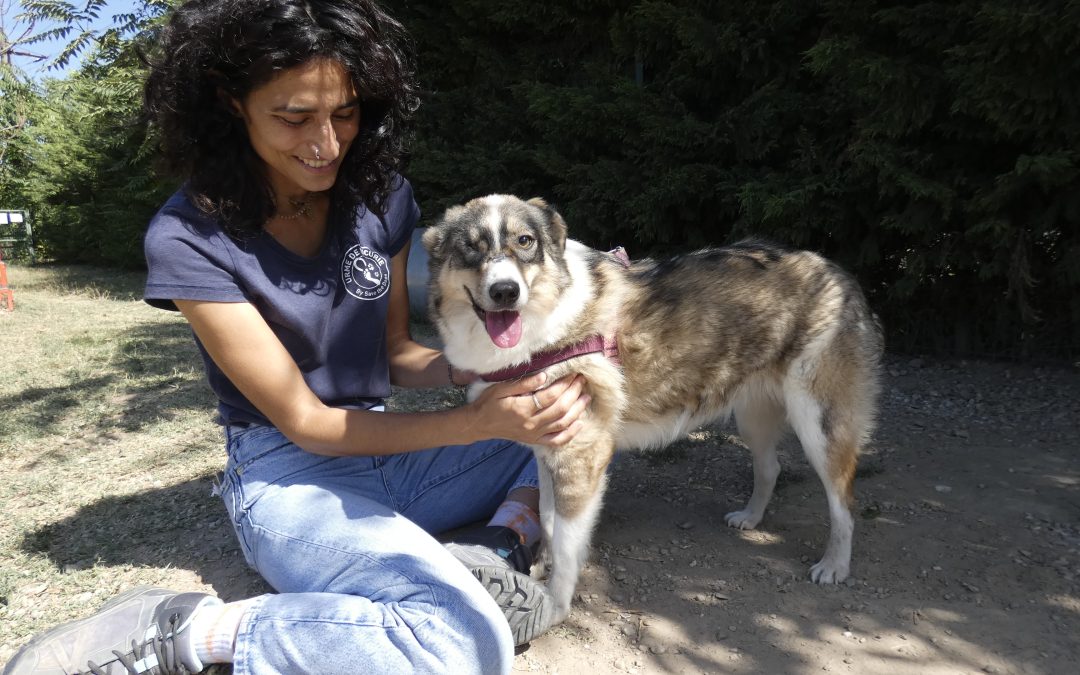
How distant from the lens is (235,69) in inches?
87.2

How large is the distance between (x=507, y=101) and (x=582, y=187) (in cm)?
207

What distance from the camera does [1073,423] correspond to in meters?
3.96

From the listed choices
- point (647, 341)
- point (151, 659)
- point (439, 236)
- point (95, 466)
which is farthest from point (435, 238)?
point (95, 466)

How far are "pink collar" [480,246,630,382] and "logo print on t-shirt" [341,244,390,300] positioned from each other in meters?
0.53

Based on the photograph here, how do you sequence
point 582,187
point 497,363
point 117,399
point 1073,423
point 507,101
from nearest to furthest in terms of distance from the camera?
point 497,363
point 1073,423
point 117,399
point 582,187
point 507,101

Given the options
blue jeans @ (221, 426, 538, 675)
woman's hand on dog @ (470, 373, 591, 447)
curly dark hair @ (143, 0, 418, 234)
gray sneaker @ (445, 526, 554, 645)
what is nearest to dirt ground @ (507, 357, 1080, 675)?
gray sneaker @ (445, 526, 554, 645)

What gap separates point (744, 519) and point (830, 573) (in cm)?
48

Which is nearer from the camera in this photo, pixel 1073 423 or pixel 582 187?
pixel 1073 423

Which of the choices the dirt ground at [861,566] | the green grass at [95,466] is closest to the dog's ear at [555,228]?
the dirt ground at [861,566]

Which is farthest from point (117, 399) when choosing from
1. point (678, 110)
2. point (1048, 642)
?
point (1048, 642)

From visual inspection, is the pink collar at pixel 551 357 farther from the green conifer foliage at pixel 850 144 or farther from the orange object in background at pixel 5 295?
the orange object in background at pixel 5 295

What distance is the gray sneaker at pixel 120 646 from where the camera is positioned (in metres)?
1.97

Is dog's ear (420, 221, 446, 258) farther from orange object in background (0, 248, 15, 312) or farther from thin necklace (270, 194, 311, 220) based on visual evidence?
orange object in background (0, 248, 15, 312)

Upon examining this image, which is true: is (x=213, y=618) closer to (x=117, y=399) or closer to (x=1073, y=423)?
(x=117, y=399)
